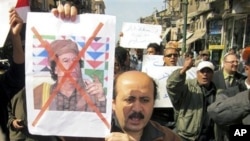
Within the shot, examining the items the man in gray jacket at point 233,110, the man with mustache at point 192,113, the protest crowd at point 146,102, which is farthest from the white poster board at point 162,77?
the man in gray jacket at point 233,110

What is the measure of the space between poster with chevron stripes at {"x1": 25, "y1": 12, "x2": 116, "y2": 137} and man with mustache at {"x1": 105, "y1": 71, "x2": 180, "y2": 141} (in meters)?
0.05

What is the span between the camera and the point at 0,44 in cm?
252

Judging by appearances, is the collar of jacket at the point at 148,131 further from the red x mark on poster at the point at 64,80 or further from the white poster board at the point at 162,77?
the white poster board at the point at 162,77

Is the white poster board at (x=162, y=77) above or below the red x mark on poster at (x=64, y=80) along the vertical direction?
below

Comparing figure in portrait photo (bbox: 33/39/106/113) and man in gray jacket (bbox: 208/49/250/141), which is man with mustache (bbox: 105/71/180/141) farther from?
man in gray jacket (bbox: 208/49/250/141)

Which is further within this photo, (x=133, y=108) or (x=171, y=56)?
(x=171, y=56)

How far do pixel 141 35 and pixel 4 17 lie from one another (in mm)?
6346

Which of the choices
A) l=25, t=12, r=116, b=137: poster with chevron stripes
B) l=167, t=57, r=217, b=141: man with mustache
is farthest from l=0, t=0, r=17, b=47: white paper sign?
l=167, t=57, r=217, b=141: man with mustache

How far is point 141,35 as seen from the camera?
29.0 feet

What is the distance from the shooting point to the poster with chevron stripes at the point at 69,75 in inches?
84.6

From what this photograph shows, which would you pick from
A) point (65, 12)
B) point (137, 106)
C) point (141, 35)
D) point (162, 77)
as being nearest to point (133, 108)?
point (137, 106)

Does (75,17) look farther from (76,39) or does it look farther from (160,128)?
(160,128)

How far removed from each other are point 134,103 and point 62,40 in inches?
16.5

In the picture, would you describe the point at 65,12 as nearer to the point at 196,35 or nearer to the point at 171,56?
the point at 171,56
